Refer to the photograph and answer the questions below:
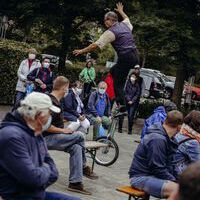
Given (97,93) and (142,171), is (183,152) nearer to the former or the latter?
(142,171)

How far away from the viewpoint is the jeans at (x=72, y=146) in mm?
8633

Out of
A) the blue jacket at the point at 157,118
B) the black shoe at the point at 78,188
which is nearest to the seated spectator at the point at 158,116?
the blue jacket at the point at 157,118

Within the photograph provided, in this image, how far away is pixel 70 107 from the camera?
452 inches

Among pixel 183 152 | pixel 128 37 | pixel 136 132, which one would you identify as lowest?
pixel 136 132

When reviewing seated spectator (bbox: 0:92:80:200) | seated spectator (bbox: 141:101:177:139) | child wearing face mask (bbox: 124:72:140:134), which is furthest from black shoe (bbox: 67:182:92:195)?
child wearing face mask (bbox: 124:72:140:134)

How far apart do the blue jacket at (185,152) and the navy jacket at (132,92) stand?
10066mm

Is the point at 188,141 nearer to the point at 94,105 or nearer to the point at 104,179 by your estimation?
the point at 104,179

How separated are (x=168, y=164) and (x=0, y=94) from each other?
1234 centimetres

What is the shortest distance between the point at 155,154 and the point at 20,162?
213 cm

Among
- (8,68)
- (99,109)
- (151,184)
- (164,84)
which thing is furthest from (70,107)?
(164,84)

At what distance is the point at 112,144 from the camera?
38.9ft

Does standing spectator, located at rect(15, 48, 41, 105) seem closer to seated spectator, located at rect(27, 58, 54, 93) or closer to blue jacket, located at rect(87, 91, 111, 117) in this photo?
seated spectator, located at rect(27, 58, 54, 93)

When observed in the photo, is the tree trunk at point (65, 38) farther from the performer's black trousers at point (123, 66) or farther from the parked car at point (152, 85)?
the parked car at point (152, 85)

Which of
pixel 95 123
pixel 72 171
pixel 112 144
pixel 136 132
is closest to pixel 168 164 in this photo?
pixel 72 171
